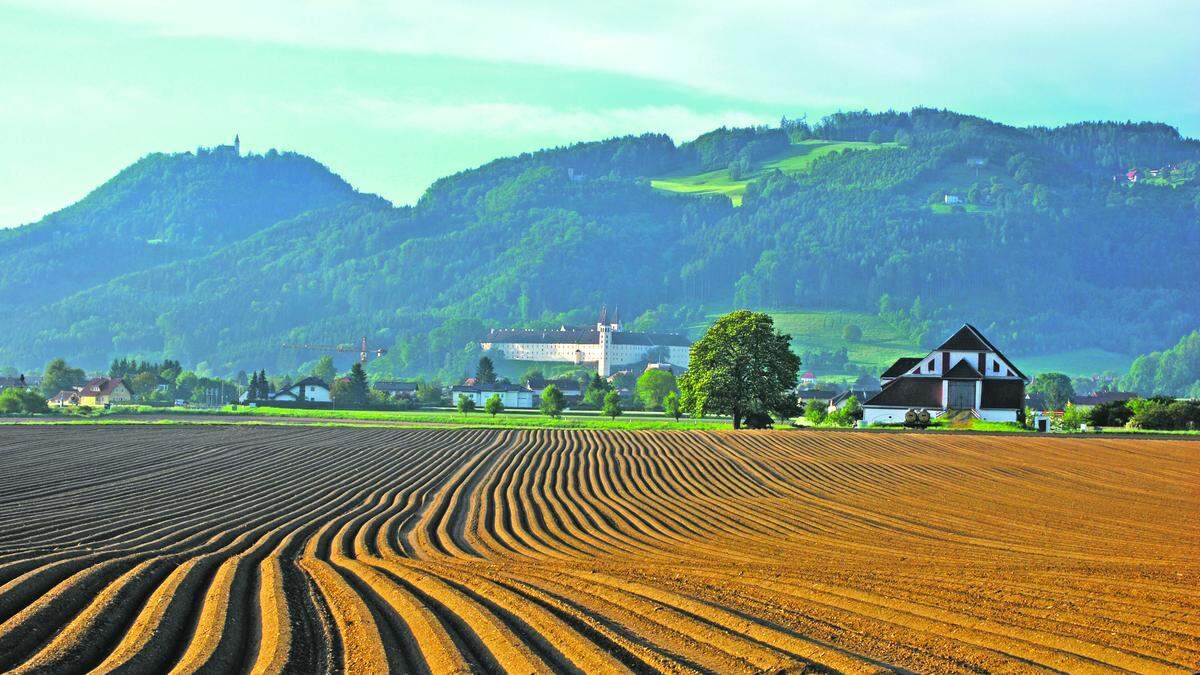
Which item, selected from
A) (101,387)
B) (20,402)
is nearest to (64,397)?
(101,387)

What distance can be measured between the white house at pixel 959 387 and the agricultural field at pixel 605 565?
30077mm

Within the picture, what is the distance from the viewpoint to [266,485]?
41906 millimetres

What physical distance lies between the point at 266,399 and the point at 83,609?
147174 millimetres

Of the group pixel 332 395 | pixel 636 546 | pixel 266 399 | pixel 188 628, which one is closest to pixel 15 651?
pixel 188 628

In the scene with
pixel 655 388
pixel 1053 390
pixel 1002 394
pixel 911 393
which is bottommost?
pixel 911 393

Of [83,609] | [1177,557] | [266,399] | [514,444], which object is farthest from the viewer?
[266,399]

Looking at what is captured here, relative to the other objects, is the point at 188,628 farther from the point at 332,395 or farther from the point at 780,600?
the point at 332,395

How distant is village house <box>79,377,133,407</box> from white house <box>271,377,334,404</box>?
1815 centimetres

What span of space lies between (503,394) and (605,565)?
6231 inches

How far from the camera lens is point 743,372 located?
83.4 metres

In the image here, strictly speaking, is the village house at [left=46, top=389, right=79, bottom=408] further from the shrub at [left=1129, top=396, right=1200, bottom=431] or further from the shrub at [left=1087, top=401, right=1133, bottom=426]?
the shrub at [left=1129, top=396, right=1200, bottom=431]

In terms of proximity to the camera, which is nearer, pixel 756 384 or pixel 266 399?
pixel 756 384

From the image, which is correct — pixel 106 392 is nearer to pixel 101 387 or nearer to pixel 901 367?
pixel 101 387

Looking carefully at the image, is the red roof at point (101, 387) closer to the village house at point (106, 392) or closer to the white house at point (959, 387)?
the village house at point (106, 392)
